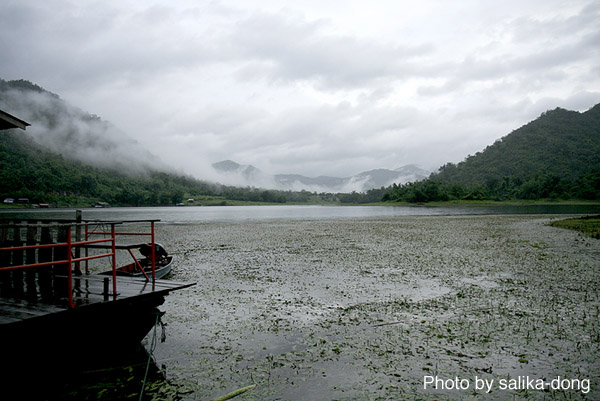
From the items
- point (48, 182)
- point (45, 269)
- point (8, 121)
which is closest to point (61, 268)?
point (45, 269)

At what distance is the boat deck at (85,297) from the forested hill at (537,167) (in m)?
141

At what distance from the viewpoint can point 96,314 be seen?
6715mm

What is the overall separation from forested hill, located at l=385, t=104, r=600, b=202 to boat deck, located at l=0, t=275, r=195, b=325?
14065cm

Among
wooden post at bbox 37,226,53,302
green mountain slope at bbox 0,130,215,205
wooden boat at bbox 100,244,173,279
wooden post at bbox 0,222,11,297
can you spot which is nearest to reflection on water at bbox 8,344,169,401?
wooden post at bbox 37,226,53,302

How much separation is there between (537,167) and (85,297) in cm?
17087

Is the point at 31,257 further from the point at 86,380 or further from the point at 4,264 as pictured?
the point at 86,380

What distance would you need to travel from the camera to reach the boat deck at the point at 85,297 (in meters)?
5.98

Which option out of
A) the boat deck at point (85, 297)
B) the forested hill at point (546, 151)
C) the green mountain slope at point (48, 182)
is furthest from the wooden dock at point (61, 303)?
the green mountain slope at point (48, 182)

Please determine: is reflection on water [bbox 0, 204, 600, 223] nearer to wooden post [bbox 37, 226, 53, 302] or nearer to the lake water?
the lake water

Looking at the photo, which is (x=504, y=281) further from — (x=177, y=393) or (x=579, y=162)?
(x=579, y=162)

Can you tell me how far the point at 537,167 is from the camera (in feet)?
464

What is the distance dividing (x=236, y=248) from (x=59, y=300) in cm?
1929

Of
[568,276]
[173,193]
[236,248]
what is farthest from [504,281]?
[173,193]

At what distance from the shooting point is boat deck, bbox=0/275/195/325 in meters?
5.98
